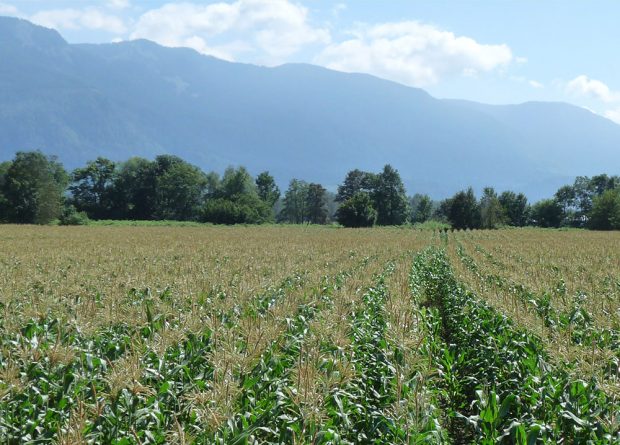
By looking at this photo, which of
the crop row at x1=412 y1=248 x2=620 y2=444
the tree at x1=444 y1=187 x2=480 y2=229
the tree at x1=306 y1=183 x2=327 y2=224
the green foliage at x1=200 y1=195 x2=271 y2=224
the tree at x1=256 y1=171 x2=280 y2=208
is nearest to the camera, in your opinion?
the crop row at x1=412 y1=248 x2=620 y2=444

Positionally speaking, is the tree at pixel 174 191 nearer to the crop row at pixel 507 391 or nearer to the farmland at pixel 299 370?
the farmland at pixel 299 370

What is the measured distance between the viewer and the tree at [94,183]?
102419 millimetres

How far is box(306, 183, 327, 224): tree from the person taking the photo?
131125mm

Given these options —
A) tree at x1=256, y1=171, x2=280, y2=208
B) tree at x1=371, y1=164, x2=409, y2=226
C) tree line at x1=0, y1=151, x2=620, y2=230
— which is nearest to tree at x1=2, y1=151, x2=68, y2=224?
tree line at x1=0, y1=151, x2=620, y2=230

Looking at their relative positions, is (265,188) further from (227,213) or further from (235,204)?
(227,213)

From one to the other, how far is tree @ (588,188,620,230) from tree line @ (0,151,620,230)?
15 cm

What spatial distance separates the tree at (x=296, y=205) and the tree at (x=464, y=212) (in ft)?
170

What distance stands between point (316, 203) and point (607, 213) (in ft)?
214

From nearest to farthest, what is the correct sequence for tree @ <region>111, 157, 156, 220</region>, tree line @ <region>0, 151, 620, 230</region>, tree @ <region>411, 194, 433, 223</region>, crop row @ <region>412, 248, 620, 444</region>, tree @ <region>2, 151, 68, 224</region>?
1. crop row @ <region>412, 248, 620, 444</region>
2. tree @ <region>2, 151, 68, 224</region>
3. tree line @ <region>0, 151, 620, 230</region>
4. tree @ <region>111, 157, 156, 220</region>
5. tree @ <region>411, 194, 433, 223</region>

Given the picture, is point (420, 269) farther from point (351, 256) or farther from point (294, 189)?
point (294, 189)

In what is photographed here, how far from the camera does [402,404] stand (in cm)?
512

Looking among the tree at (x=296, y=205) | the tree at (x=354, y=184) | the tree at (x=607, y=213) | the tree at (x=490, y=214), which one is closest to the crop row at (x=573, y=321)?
the tree at (x=490, y=214)

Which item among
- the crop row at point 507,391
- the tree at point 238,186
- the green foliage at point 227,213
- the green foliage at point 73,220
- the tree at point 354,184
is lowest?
the crop row at point 507,391

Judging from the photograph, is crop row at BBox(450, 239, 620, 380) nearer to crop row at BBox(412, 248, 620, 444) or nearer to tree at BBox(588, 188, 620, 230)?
crop row at BBox(412, 248, 620, 444)
